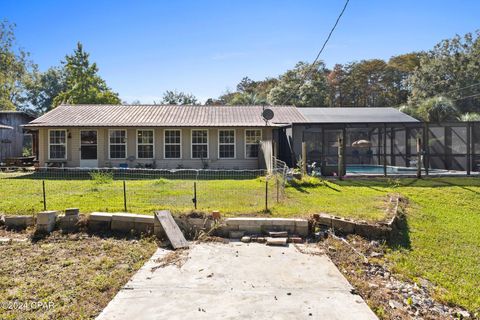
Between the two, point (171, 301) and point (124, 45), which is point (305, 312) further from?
point (124, 45)

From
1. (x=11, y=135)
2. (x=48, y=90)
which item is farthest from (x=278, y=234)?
(x=48, y=90)

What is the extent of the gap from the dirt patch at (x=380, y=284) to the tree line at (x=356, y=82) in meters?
21.8

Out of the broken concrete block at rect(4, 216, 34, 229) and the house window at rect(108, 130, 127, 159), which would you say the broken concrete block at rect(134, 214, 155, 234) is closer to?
the broken concrete block at rect(4, 216, 34, 229)

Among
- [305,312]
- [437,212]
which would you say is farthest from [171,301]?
[437,212]

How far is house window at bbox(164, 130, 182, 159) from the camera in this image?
16.5m

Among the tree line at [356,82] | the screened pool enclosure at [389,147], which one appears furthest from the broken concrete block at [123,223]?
the tree line at [356,82]

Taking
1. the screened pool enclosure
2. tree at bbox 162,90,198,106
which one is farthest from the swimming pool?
tree at bbox 162,90,198,106

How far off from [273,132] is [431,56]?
26074mm

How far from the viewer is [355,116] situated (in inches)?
681

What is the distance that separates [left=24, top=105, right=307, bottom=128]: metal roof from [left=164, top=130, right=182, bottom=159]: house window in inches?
20.5

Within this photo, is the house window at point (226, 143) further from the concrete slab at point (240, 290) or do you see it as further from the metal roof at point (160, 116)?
the concrete slab at point (240, 290)

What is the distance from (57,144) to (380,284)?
1599cm

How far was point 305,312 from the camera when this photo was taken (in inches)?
131

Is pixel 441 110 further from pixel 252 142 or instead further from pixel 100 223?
pixel 100 223
